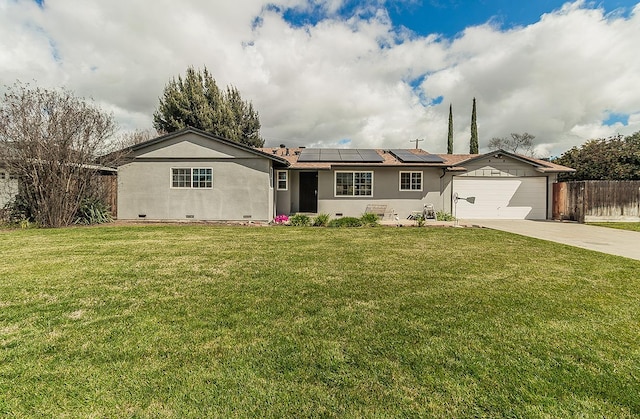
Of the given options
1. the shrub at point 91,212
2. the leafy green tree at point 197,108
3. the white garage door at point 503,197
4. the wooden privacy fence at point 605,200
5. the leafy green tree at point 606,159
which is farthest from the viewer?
the leafy green tree at point 197,108

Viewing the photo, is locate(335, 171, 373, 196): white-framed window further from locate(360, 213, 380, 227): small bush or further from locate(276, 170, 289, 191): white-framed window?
locate(360, 213, 380, 227): small bush

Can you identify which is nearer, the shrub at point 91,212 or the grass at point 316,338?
the grass at point 316,338

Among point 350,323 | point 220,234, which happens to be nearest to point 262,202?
point 220,234

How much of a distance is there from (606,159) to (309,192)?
20503mm

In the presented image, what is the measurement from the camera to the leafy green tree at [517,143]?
3825 centimetres

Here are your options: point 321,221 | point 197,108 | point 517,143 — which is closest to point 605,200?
point 321,221

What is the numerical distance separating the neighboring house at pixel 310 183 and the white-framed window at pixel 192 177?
44 millimetres

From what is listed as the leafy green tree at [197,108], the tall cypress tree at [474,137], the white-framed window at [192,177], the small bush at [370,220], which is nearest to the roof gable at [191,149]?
the white-framed window at [192,177]

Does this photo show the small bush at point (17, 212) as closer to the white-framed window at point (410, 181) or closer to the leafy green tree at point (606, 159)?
the white-framed window at point (410, 181)

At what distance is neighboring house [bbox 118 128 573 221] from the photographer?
13094 millimetres

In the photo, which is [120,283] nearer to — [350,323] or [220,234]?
[350,323]

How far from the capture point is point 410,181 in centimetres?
1490

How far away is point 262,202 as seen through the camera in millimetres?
13070

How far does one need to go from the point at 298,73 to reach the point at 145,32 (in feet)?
32.7
